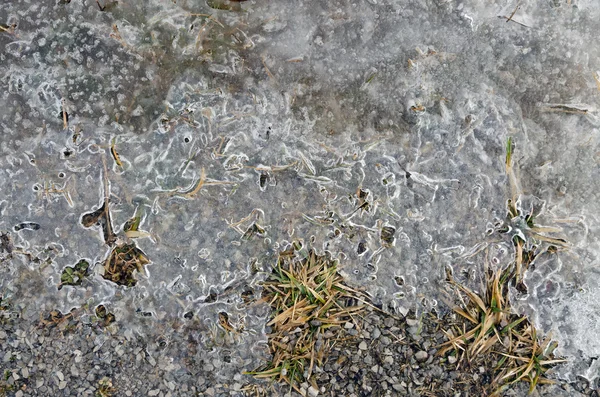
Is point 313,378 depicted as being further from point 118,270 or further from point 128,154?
point 128,154

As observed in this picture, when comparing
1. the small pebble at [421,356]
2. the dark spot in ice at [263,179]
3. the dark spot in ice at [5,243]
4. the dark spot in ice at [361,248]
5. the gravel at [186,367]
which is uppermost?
the dark spot in ice at [263,179]

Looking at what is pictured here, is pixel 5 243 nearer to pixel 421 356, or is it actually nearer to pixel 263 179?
pixel 263 179

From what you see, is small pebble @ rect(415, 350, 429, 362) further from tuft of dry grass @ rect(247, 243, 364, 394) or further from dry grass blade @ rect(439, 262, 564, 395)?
tuft of dry grass @ rect(247, 243, 364, 394)

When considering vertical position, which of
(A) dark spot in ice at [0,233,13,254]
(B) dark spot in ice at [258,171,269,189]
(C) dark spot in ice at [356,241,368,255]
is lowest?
(A) dark spot in ice at [0,233,13,254]

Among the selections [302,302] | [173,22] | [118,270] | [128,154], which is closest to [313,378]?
[302,302]

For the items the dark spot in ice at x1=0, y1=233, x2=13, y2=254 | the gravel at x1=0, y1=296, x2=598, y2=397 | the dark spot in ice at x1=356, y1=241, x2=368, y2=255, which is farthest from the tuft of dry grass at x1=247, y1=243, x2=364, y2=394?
the dark spot in ice at x1=0, y1=233, x2=13, y2=254

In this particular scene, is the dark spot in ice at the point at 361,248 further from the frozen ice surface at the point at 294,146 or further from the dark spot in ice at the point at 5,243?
the dark spot in ice at the point at 5,243

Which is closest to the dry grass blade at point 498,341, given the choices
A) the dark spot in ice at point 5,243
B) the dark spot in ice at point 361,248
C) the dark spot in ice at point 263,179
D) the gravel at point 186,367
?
the gravel at point 186,367
